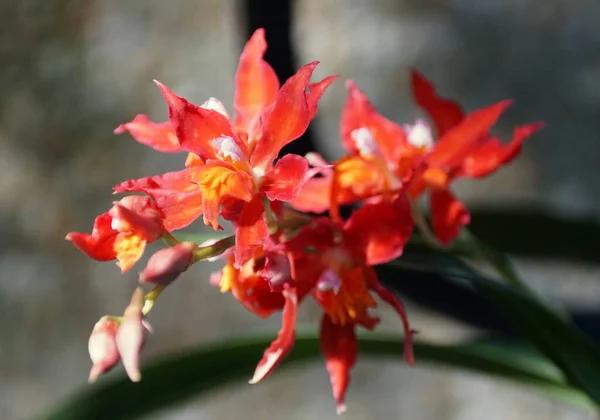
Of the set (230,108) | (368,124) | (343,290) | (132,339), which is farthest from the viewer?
(230,108)

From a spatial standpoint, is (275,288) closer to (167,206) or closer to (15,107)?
(167,206)

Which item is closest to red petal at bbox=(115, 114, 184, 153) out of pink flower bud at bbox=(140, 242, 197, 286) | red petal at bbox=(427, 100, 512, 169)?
pink flower bud at bbox=(140, 242, 197, 286)

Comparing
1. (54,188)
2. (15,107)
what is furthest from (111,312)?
(15,107)

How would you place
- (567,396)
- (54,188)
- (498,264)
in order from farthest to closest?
(54,188)
(567,396)
(498,264)

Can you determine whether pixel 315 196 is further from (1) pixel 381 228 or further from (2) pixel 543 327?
(2) pixel 543 327

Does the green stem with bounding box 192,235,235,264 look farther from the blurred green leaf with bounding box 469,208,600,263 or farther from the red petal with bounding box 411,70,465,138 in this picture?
the blurred green leaf with bounding box 469,208,600,263

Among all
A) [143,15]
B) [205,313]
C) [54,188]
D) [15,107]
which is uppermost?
[143,15]

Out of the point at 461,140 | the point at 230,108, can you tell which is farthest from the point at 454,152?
the point at 230,108
